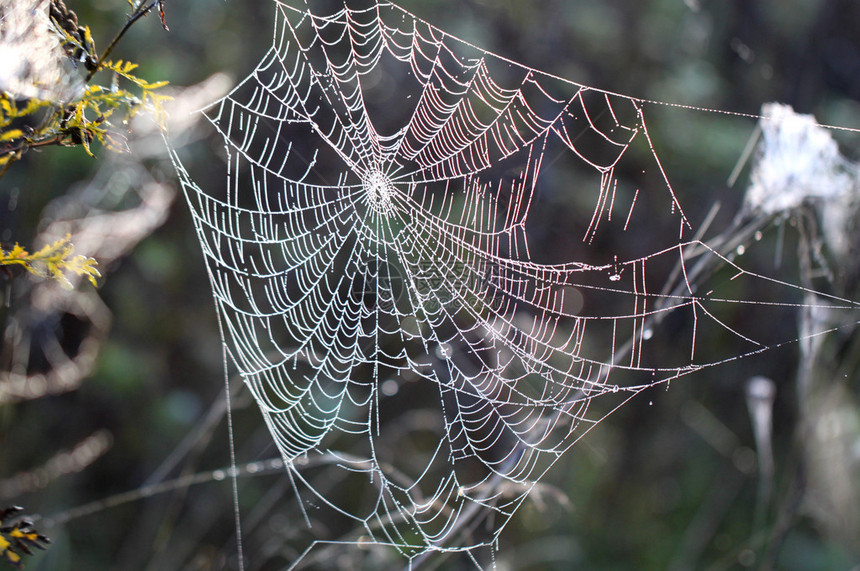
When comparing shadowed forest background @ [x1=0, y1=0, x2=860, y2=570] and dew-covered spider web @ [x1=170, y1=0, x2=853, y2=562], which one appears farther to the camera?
shadowed forest background @ [x1=0, y1=0, x2=860, y2=570]

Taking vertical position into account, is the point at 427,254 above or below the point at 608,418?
below

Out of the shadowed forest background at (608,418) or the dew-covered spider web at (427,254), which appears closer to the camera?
the dew-covered spider web at (427,254)

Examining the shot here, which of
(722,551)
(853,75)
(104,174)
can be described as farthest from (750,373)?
(104,174)

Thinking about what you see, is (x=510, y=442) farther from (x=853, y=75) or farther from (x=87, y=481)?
(x=853, y=75)

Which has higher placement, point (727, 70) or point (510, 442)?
point (727, 70)

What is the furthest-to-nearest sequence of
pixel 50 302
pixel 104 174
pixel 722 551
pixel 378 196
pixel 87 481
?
pixel 722 551
pixel 87 481
pixel 104 174
pixel 378 196
pixel 50 302

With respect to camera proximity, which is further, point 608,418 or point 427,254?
point 608,418

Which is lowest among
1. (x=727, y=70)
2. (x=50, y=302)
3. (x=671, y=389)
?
(x=50, y=302)

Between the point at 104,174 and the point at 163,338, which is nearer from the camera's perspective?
the point at 104,174
